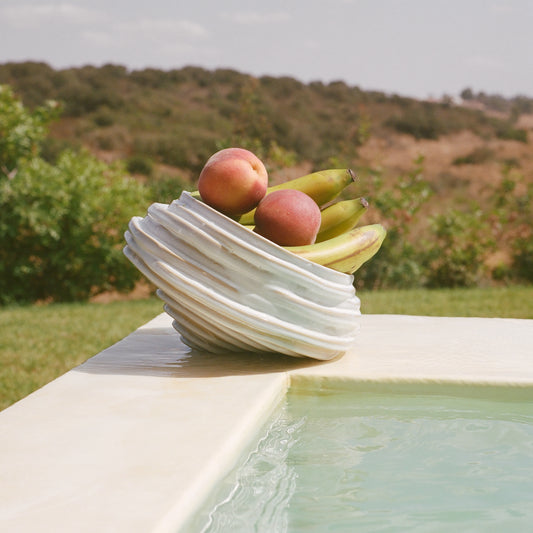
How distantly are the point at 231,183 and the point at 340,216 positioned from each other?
0.50 metres

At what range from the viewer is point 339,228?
2578mm

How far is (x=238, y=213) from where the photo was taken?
2.33m

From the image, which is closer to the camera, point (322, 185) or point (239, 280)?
point (239, 280)

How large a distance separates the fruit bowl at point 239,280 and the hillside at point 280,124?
14160mm

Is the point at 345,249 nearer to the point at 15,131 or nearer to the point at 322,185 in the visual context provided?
the point at 322,185

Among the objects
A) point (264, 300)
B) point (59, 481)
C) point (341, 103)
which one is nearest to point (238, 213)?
point (264, 300)

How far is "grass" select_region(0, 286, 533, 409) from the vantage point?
446 cm

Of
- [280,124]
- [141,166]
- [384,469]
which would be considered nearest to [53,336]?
[384,469]

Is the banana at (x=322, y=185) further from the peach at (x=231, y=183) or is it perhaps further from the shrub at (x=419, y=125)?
the shrub at (x=419, y=125)

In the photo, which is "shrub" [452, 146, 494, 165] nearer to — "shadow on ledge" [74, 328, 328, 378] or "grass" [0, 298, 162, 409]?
"grass" [0, 298, 162, 409]

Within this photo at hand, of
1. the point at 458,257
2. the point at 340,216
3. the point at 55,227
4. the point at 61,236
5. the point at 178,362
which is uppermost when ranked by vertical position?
the point at 340,216

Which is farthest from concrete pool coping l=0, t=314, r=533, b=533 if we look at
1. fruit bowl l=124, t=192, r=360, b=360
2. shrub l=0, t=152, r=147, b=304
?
→ shrub l=0, t=152, r=147, b=304

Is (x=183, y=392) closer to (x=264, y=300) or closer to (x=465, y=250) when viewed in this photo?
(x=264, y=300)

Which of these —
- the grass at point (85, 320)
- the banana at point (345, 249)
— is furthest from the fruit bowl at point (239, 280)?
the grass at point (85, 320)
